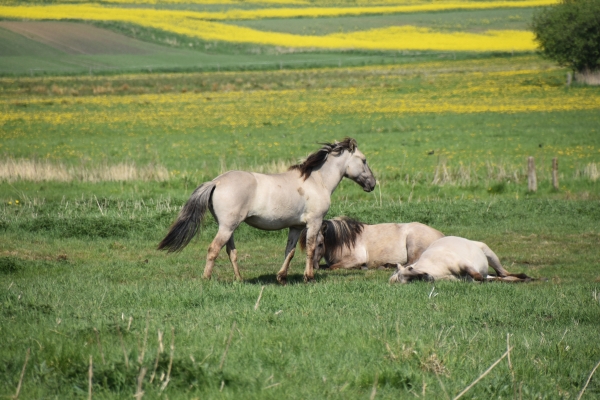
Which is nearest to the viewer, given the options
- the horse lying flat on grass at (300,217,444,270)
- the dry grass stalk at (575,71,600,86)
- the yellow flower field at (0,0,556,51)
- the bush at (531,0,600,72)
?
the horse lying flat on grass at (300,217,444,270)

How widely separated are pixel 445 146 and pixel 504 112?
13.1 m

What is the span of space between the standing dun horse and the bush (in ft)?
158

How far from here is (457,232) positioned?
16672 millimetres

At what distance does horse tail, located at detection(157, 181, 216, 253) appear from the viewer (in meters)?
11.0

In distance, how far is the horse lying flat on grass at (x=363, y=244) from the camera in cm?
1430

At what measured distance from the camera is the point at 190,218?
36.4 ft

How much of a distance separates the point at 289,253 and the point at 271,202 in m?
0.85

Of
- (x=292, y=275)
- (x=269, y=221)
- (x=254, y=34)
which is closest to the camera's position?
(x=269, y=221)

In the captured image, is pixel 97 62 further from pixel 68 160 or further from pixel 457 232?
pixel 457 232

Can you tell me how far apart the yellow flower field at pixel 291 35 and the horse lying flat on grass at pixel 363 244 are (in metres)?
74.0

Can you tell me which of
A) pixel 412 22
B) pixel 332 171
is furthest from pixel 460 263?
pixel 412 22

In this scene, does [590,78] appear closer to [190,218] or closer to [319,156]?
[319,156]

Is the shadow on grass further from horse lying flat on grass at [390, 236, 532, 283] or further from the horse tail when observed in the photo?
horse lying flat on grass at [390, 236, 532, 283]

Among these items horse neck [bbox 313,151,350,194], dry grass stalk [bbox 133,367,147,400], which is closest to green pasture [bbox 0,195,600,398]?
dry grass stalk [bbox 133,367,147,400]
